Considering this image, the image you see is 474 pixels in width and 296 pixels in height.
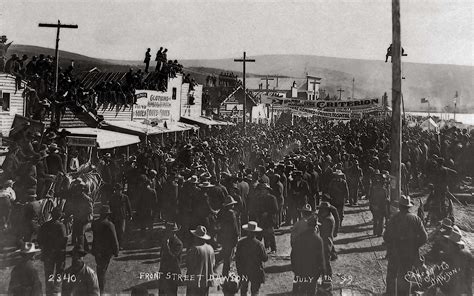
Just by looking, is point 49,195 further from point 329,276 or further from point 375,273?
point 375,273

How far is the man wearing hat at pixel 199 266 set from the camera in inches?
245

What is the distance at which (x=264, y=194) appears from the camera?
9211mm

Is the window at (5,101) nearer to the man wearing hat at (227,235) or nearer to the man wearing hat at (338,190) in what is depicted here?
the man wearing hat at (227,235)

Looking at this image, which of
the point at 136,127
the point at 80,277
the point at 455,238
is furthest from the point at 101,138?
the point at 455,238

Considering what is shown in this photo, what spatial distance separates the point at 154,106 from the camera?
24.5m

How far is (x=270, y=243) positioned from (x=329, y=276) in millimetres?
2017

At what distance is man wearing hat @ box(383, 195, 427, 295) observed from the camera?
7051 mm

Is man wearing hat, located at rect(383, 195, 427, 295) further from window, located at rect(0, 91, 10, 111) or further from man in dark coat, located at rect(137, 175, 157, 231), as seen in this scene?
window, located at rect(0, 91, 10, 111)

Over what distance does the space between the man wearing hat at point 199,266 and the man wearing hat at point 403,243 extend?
3325 mm

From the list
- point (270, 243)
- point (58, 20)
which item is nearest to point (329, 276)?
point (270, 243)

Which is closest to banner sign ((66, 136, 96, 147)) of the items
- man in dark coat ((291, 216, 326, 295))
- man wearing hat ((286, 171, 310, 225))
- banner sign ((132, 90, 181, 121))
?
man wearing hat ((286, 171, 310, 225))

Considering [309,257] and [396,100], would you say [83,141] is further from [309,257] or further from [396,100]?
[396,100]

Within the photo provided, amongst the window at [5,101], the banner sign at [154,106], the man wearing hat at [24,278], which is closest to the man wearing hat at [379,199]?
the man wearing hat at [24,278]

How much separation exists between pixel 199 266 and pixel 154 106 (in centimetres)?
1931
